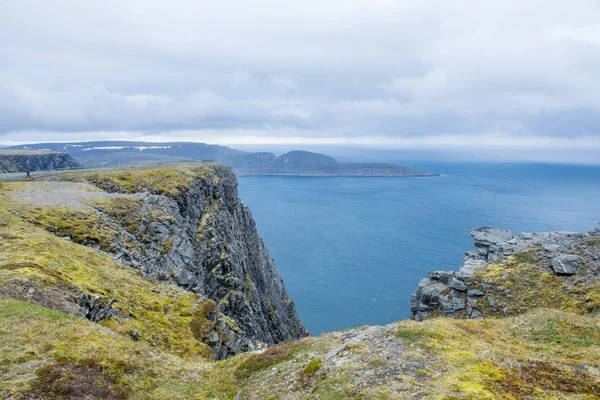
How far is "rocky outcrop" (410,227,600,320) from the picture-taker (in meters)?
33.5

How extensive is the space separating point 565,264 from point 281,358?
3146 cm

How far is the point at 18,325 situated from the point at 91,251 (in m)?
15.1

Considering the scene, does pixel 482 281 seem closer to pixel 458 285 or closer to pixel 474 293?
pixel 474 293

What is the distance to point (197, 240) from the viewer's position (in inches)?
2066

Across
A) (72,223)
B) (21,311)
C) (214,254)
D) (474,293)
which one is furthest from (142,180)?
(474,293)

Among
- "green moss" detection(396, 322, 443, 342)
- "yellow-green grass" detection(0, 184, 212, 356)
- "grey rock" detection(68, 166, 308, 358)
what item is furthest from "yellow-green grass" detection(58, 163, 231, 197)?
"green moss" detection(396, 322, 443, 342)

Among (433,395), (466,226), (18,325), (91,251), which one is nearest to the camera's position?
(433,395)

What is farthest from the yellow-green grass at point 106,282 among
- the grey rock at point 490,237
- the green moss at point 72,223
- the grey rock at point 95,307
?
the grey rock at point 490,237

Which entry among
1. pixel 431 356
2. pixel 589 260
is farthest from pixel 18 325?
pixel 589 260

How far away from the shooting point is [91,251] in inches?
1179

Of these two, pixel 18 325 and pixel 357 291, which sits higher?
pixel 18 325

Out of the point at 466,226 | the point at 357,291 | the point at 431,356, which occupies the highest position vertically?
the point at 431,356

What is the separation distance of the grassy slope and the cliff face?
7.68 metres

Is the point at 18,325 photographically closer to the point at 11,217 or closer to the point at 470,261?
the point at 11,217
